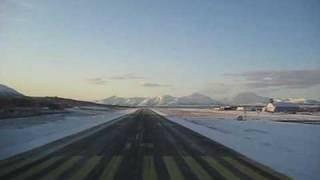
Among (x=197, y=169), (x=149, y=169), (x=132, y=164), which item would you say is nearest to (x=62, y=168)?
(x=132, y=164)

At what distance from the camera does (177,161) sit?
52.4 ft

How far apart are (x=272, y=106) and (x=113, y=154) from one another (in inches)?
5003

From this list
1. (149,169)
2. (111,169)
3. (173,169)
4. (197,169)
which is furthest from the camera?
(197,169)

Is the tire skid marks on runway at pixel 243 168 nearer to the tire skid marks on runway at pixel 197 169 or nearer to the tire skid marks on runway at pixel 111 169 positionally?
the tire skid marks on runway at pixel 197 169

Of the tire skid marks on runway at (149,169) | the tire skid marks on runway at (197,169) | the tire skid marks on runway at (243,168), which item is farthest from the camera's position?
the tire skid marks on runway at (243,168)

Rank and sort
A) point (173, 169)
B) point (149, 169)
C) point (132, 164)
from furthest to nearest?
point (132, 164) < point (173, 169) < point (149, 169)

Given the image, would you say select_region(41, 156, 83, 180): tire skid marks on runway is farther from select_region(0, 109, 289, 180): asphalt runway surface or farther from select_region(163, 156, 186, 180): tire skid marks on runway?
select_region(163, 156, 186, 180): tire skid marks on runway

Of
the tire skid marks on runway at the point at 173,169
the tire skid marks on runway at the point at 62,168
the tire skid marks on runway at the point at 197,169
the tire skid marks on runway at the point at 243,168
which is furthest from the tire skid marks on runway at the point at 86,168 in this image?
the tire skid marks on runway at the point at 243,168

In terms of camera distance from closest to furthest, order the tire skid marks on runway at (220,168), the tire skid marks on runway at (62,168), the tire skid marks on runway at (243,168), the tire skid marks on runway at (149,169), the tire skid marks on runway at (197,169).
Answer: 1. the tire skid marks on runway at (149,169)
2. the tire skid marks on runway at (62,168)
3. the tire skid marks on runway at (197,169)
4. the tire skid marks on runway at (220,168)
5. the tire skid marks on runway at (243,168)

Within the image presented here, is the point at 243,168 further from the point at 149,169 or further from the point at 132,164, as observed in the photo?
the point at 132,164

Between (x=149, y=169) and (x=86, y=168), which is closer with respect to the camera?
(x=149, y=169)

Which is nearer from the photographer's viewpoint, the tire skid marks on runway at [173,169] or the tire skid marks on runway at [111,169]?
the tire skid marks on runway at [111,169]

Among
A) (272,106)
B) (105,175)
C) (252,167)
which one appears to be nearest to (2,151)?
(105,175)

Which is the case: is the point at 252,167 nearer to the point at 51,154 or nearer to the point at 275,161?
the point at 275,161
